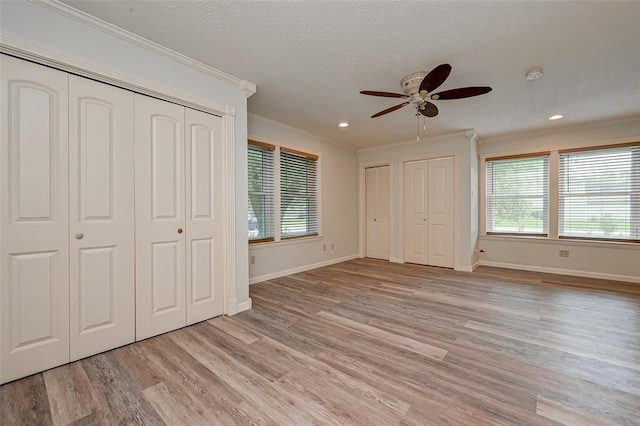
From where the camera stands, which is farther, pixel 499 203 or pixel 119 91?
pixel 499 203

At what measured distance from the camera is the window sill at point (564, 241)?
4058 millimetres

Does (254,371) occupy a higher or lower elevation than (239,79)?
lower

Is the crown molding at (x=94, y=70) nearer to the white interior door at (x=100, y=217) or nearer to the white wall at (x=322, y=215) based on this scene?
the white interior door at (x=100, y=217)

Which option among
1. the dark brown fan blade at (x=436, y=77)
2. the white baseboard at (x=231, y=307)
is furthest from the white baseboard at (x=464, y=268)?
the white baseboard at (x=231, y=307)

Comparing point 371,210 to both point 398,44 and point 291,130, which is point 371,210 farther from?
point 398,44

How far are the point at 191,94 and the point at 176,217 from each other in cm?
116

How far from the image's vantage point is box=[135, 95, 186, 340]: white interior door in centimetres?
223

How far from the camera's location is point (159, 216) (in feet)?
7.69

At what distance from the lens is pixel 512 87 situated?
2.97 meters

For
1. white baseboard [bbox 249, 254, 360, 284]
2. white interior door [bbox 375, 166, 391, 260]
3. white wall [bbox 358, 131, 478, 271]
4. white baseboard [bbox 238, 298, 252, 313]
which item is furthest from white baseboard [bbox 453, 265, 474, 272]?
white baseboard [bbox 238, 298, 252, 313]

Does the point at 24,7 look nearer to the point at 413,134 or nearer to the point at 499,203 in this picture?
the point at 413,134

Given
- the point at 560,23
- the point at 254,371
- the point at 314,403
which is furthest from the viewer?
the point at 560,23

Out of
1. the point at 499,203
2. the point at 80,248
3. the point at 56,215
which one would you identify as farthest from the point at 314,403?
the point at 499,203

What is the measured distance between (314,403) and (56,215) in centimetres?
212
